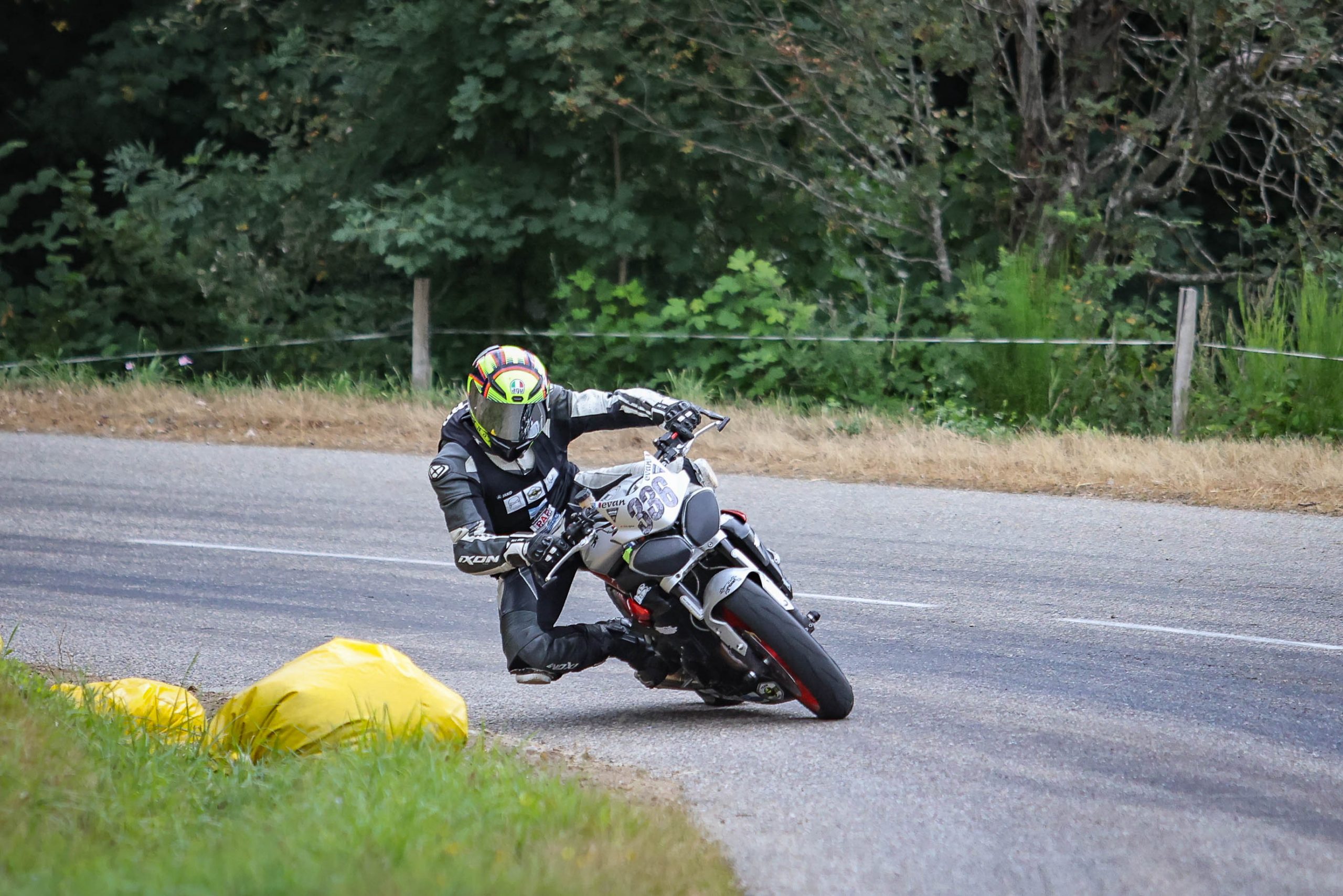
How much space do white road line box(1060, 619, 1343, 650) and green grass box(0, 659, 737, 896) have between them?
3920mm

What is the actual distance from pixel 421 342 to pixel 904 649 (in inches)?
468

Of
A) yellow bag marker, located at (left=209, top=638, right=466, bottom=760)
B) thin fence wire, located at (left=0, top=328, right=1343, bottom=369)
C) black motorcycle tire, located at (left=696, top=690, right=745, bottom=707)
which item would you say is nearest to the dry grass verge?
thin fence wire, located at (left=0, top=328, right=1343, bottom=369)

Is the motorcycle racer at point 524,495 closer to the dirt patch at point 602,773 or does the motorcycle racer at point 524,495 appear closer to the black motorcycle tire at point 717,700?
the black motorcycle tire at point 717,700

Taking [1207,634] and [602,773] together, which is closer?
[602,773]

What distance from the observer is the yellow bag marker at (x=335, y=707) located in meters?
5.41

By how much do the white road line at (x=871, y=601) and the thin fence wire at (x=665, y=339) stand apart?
6977 millimetres

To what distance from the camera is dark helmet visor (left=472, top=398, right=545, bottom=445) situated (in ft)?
20.9

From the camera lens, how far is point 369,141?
18656mm

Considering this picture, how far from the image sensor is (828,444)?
1402 centimetres

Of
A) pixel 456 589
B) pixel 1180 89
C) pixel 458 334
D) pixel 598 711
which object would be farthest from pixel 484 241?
pixel 598 711

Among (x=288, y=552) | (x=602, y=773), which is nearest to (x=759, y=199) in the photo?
(x=288, y=552)

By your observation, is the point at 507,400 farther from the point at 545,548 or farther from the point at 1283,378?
the point at 1283,378

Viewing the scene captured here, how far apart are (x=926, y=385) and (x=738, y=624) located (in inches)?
420

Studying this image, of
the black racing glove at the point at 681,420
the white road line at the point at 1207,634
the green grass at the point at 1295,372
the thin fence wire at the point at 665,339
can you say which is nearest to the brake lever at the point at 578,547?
the black racing glove at the point at 681,420
